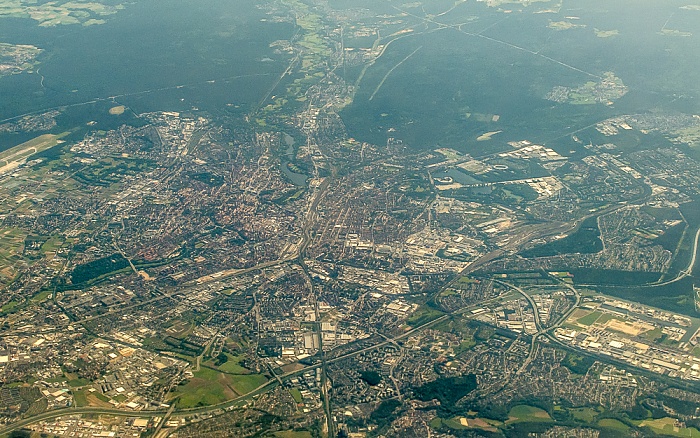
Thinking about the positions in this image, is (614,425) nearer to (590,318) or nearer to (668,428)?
(668,428)

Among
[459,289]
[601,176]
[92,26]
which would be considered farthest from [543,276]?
[92,26]

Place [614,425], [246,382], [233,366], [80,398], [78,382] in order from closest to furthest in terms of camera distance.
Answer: [614,425], [80,398], [78,382], [246,382], [233,366]

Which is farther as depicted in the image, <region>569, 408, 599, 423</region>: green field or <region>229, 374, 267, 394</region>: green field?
<region>229, 374, 267, 394</region>: green field

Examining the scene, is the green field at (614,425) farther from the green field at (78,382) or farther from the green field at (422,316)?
the green field at (78,382)

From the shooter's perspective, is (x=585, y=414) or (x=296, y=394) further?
(x=296, y=394)

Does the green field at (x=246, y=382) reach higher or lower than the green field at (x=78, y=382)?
lower

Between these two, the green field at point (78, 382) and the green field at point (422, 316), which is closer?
the green field at point (78, 382)

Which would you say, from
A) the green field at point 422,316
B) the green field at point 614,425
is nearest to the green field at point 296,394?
the green field at point 422,316

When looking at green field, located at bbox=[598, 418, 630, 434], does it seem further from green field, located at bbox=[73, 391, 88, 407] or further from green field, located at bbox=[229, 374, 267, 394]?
green field, located at bbox=[73, 391, 88, 407]

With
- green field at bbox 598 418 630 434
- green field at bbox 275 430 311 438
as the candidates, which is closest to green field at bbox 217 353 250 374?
green field at bbox 275 430 311 438

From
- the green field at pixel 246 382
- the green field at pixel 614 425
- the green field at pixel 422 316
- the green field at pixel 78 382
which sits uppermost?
the green field at pixel 614 425

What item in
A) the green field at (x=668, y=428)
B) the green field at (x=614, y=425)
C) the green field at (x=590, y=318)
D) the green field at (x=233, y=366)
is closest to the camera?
the green field at (x=668, y=428)

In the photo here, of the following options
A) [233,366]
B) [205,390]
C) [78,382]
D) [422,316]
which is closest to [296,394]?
[233,366]
